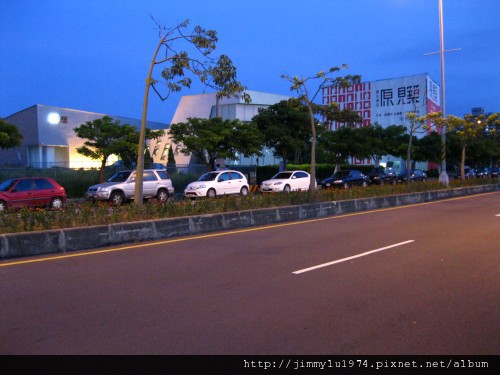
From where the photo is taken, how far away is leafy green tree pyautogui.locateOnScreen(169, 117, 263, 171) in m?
30.1

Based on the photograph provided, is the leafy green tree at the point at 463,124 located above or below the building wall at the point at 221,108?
below

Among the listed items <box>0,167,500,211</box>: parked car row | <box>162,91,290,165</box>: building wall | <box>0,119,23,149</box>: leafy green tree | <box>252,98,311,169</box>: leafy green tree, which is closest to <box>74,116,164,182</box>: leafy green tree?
<box>0,119,23,149</box>: leafy green tree

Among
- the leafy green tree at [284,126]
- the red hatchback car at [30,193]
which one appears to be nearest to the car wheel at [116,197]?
the red hatchback car at [30,193]

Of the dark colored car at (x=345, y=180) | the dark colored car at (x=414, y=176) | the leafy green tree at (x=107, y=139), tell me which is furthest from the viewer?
the dark colored car at (x=414, y=176)

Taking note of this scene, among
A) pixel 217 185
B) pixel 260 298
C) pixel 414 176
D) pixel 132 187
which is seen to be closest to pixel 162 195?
pixel 132 187

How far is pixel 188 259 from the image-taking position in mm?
9188

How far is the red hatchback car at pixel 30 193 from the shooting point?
18.8 m

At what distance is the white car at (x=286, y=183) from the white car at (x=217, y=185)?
2.33 m

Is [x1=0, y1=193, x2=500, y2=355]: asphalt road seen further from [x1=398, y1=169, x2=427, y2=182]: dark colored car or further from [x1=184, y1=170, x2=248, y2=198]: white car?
[x1=398, y1=169, x2=427, y2=182]: dark colored car

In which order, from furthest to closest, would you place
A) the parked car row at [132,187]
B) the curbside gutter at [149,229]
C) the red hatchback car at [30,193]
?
the parked car row at [132,187] < the red hatchback car at [30,193] < the curbside gutter at [149,229]

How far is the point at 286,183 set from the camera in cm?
2792

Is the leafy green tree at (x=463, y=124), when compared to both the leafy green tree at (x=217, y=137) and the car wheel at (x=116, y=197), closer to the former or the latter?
the leafy green tree at (x=217, y=137)

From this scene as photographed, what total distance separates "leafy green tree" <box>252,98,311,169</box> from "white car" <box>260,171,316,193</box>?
5646mm
